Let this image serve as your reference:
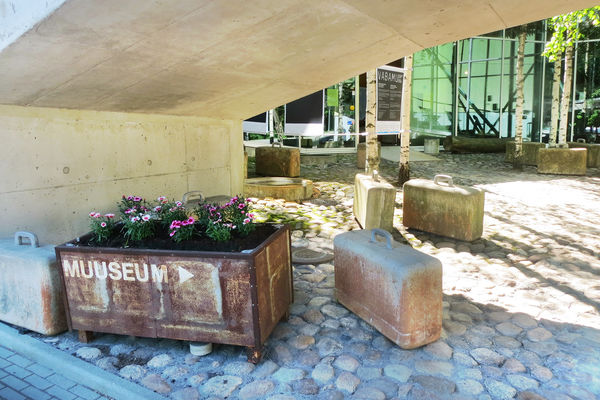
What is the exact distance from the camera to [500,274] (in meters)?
5.62

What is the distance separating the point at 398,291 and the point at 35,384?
2.96m

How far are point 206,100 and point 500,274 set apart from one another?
494cm

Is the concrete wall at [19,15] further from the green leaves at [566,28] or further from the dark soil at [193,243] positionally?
the green leaves at [566,28]

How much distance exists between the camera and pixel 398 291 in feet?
12.3

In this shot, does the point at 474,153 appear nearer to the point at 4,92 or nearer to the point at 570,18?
the point at 570,18

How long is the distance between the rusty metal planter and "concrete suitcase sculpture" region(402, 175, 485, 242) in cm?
403

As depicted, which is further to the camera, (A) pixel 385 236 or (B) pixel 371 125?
(B) pixel 371 125

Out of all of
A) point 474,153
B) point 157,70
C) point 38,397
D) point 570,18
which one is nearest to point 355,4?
point 157,70

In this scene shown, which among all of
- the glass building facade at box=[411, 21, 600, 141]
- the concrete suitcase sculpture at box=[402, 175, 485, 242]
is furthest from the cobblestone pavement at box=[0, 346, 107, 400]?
the glass building facade at box=[411, 21, 600, 141]

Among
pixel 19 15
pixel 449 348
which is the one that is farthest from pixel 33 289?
pixel 449 348

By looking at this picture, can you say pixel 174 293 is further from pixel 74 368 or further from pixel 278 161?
pixel 278 161

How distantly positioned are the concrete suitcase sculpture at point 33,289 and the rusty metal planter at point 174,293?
0.73ft

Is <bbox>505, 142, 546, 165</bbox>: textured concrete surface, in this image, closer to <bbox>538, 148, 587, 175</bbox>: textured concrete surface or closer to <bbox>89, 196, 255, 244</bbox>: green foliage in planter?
<bbox>538, 148, 587, 175</bbox>: textured concrete surface

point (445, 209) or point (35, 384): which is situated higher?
point (445, 209)
